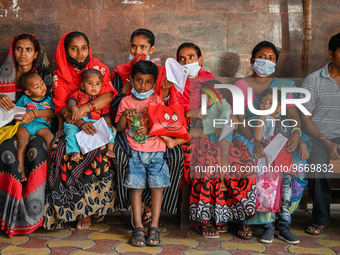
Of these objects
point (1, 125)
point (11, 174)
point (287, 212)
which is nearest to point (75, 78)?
point (1, 125)

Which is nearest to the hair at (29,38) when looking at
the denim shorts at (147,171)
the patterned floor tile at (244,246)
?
the denim shorts at (147,171)

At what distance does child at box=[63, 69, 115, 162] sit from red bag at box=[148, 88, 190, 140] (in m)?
0.42

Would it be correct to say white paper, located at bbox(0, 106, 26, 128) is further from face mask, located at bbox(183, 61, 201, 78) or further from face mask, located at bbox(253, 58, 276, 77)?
face mask, located at bbox(253, 58, 276, 77)

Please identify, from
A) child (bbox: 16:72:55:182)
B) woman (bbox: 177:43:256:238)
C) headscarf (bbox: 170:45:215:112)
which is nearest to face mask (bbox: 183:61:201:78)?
headscarf (bbox: 170:45:215:112)

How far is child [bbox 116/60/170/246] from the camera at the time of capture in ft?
11.2

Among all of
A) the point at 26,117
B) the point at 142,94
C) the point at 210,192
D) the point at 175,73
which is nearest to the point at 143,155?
the point at 142,94

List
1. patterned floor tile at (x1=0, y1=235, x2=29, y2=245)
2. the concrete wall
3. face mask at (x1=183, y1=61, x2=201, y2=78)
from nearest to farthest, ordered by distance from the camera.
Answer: patterned floor tile at (x1=0, y1=235, x2=29, y2=245) < face mask at (x1=183, y1=61, x2=201, y2=78) < the concrete wall

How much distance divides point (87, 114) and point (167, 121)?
775mm

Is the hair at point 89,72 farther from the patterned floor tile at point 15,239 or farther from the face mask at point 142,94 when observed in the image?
the patterned floor tile at point 15,239

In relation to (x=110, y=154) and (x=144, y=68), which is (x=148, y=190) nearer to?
(x=110, y=154)

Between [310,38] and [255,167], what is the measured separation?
2022 millimetres

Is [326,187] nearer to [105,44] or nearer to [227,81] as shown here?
[227,81]

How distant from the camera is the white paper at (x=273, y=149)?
3.67 m

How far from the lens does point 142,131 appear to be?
3.59 m
